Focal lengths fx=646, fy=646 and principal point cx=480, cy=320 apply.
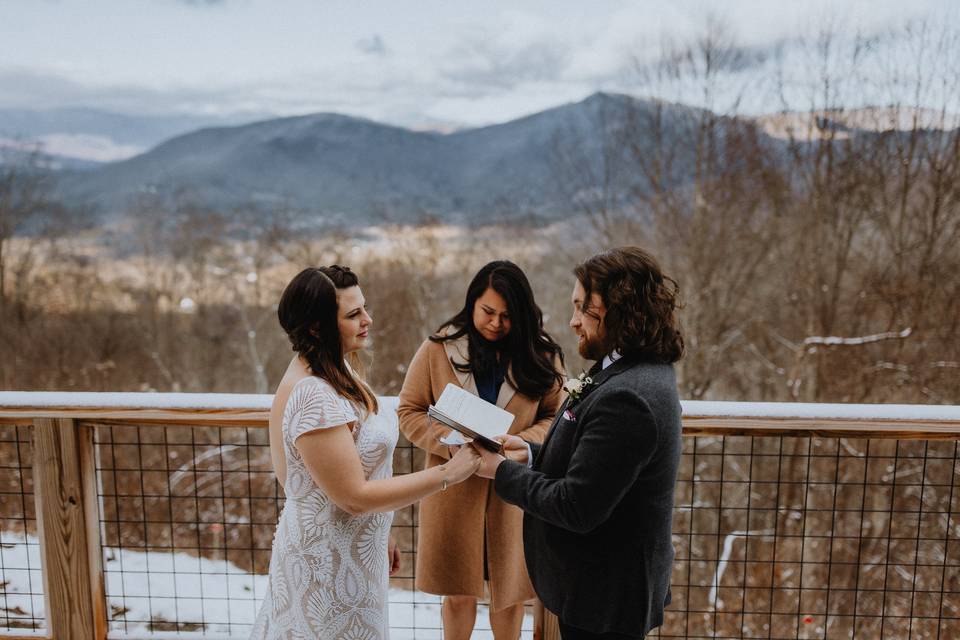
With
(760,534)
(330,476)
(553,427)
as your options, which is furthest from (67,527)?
(760,534)

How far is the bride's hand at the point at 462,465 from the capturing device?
5.29ft

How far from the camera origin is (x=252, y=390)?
16969mm

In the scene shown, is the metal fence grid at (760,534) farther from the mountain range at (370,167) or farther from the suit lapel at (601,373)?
the mountain range at (370,167)

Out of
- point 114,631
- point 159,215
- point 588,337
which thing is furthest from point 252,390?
point 588,337

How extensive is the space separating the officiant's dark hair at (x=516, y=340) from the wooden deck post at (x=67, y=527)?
1.32m

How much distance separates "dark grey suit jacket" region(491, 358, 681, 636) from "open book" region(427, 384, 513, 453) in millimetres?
106

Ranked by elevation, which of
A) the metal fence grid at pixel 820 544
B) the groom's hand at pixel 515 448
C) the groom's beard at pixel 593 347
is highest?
the groom's beard at pixel 593 347

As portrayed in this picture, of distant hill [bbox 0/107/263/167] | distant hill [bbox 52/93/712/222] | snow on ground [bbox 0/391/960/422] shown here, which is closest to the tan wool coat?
snow on ground [bbox 0/391/960/422]

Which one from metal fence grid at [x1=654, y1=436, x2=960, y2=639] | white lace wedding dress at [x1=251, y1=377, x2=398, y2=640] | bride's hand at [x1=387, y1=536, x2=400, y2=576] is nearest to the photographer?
white lace wedding dress at [x1=251, y1=377, x2=398, y2=640]

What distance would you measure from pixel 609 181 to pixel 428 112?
17025 millimetres

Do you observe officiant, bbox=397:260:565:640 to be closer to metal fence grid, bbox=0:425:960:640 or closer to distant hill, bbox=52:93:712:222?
metal fence grid, bbox=0:425:960:640

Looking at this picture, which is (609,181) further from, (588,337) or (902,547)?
(588,337)

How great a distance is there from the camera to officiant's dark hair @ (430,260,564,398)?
2.07m

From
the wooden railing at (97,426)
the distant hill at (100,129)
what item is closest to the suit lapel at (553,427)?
the wooden railing at (97,426)
